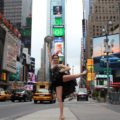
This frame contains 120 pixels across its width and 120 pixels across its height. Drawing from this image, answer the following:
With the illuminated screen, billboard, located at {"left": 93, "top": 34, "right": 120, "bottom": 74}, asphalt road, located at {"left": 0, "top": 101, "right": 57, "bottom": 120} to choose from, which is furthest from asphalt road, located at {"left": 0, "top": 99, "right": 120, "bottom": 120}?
the illuminated screen

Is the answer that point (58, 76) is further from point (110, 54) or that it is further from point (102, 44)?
point (102, 44)

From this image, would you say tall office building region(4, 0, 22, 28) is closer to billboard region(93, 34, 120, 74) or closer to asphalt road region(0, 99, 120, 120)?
billboard region(93, 34, 120, 74)

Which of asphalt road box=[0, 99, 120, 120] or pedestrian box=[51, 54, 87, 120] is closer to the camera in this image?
pedestrian box=[51, 54, 87, 120]

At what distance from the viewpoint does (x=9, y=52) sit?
390ft

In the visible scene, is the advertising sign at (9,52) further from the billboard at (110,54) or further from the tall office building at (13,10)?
the tall office building at (13,10)

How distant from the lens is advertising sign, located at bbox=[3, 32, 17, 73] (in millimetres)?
113750

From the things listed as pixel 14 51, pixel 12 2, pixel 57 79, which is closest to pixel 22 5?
pixel 12 2

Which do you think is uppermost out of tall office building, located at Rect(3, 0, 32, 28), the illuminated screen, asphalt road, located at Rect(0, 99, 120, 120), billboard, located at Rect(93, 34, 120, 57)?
tall office building, located at Rect(3, 0, 32, 28)

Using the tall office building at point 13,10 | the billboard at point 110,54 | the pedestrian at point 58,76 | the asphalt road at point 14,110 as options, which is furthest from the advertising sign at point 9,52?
the pedestrian at point 58,76

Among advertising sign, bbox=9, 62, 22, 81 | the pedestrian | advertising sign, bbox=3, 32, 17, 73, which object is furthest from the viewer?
advertising sign, bbox=9, 62, 22, 81

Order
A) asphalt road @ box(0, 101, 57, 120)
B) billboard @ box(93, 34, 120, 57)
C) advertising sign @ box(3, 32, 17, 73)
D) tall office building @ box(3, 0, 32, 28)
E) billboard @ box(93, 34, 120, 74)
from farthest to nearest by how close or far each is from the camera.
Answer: tall office building @ box(3, 0, 32, 28) < advertising sign @ box(3, 32, 17, 73) < billboard @ box(93, 34, 120, 57) < billboard @ box(93, 34, 120, 74) < asphalt road @ box(0, 101, 57, 120)

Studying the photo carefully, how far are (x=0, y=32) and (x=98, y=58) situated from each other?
28.9 meters

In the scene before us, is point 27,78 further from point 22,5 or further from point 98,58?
point 98,58

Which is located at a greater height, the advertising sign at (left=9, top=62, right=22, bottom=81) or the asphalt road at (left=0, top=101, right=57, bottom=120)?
the advertising sign at (left=9, top=62, right=22, bottom=81)
